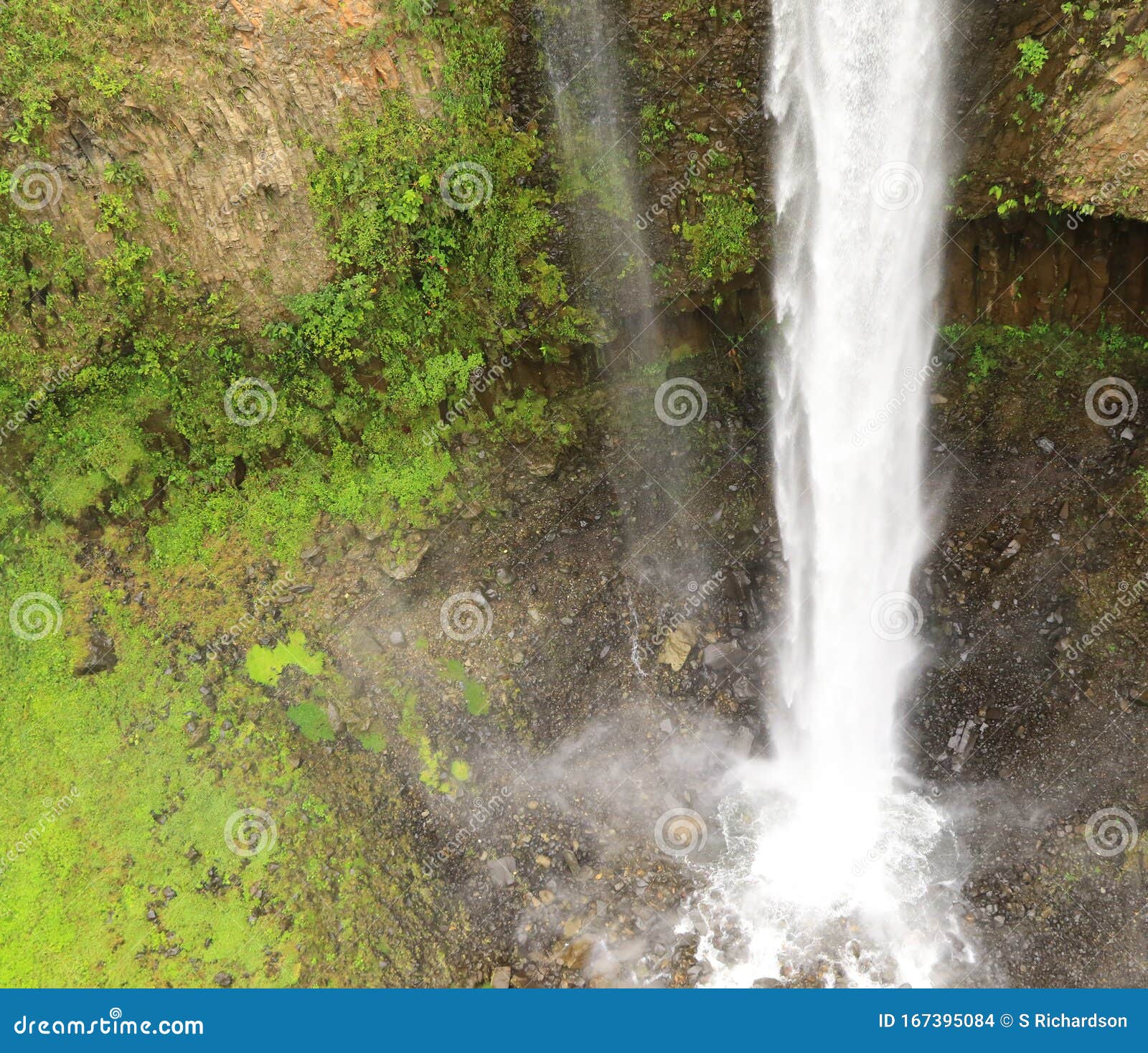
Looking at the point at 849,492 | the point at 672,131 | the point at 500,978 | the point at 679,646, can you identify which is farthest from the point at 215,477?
the point at 849,492

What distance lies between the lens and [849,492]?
40.2 ft

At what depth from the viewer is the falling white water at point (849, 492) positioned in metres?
9.91

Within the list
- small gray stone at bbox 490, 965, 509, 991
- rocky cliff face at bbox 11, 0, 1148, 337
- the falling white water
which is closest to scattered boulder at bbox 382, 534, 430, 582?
rocky cliff face at bbox 11, 0, 1148, 337

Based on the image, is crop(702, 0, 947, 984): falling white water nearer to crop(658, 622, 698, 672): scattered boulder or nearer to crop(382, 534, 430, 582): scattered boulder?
crop(658, 622, 698, 672): scattered boulder

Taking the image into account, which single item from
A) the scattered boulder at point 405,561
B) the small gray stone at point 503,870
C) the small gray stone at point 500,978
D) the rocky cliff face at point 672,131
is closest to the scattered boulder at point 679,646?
the small gray stone at point 503,870

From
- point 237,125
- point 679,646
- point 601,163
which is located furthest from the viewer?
point 679,646

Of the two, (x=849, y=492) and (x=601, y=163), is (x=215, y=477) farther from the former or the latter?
(x=849, y=492)

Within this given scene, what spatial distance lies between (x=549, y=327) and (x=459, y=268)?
66.7 inches

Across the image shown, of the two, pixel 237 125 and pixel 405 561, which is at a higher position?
pixel 237 125

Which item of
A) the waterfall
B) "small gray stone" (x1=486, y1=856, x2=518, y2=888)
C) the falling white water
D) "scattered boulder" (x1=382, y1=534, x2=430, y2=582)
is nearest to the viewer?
the falling white water

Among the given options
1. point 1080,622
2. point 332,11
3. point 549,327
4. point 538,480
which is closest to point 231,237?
point 332,11

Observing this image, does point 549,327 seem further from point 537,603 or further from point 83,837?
point 83,837

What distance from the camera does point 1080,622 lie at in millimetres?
11172

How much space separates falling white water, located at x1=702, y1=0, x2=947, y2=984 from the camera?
991 cm
